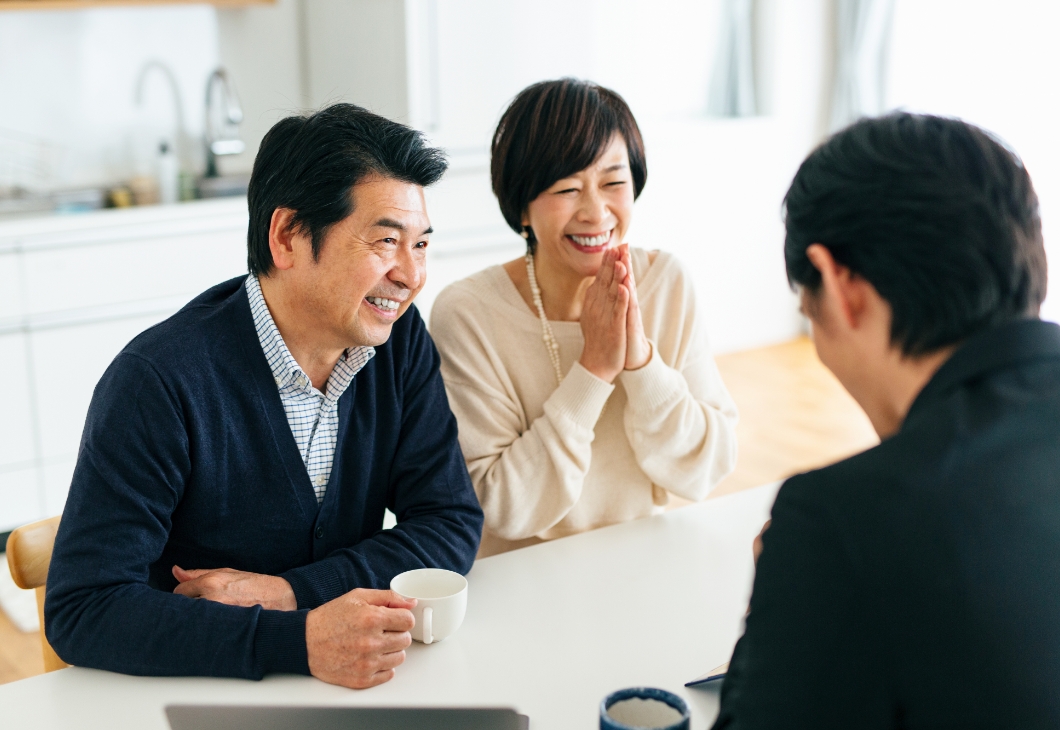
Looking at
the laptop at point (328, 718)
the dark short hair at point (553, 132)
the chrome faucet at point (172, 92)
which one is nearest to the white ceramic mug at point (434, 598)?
the laptop at point (328, 718)

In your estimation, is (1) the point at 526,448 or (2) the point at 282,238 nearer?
(2) the point at 282,238

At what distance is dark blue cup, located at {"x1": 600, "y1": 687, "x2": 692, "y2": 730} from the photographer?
93cm

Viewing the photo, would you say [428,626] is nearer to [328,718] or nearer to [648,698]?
[328,718]

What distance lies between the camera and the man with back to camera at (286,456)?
122cm

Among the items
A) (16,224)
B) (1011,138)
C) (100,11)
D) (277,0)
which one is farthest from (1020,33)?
(16,224)

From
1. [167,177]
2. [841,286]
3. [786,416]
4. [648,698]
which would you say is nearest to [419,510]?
[648,698]

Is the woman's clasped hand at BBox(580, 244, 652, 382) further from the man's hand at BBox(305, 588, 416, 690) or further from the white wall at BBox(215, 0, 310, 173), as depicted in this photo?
the white wall at BBox(215, 0, 310, 173)

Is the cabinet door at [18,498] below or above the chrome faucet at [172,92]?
below

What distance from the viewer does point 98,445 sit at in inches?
50.6

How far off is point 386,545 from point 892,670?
0.81 metres

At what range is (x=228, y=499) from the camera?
1.41 metres

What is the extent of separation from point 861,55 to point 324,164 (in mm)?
4272

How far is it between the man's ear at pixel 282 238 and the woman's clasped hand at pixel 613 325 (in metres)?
0.51

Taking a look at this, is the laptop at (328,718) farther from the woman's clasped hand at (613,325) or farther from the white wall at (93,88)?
the white wall at (93,88)
